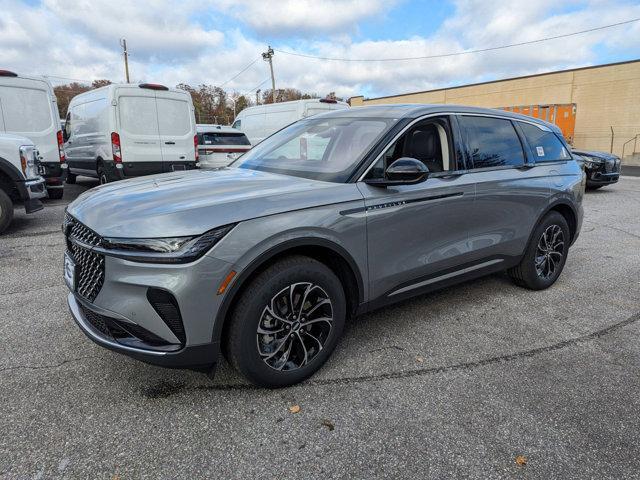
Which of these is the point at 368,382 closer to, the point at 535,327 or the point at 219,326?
the point at 219,326

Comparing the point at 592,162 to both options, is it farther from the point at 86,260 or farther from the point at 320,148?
the point at 86,260

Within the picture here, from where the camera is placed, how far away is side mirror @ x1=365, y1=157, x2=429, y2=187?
2781 mm

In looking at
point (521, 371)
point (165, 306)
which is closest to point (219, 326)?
point (165, 306)

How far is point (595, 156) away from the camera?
11531 millimetres

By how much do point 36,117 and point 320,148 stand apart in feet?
25.2

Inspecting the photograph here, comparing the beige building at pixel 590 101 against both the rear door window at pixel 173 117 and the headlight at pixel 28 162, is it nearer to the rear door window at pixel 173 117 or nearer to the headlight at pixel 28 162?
the rear door window at pixel 173 117

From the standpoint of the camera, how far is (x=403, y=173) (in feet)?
9.13

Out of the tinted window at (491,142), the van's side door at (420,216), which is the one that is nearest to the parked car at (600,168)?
the tinted window at (491,142)

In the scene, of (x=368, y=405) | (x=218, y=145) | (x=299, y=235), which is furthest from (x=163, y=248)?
(x=218, y=145)

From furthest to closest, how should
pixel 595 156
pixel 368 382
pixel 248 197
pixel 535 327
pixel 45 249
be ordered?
pixel 595 156 < pixel 45 249 < pixel 535 327 < pixel 368 382 < pixel 248 197

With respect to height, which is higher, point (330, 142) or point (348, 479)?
point (330, 142)

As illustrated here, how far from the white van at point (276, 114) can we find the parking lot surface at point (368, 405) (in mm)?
8320

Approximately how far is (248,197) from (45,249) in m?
4.54

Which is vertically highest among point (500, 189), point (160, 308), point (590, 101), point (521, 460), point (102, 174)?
point (590, 101)
